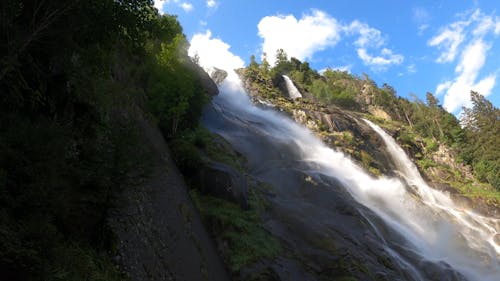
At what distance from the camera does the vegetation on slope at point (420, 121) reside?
61.8 m

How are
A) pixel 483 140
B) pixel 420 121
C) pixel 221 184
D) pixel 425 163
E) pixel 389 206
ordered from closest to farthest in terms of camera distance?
pixel 221 184 < pixel 389 206 < pixel 425 163 < pixel 483 140 < pixel 420 121

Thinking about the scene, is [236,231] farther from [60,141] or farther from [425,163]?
[425,163]

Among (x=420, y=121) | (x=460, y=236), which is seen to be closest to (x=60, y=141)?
(x=460, y=236)

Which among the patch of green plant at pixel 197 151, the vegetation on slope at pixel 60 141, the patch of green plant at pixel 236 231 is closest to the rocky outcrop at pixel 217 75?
the patch of green plant at pixel 197 151

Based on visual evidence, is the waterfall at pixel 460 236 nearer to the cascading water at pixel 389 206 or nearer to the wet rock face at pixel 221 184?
the cascading water at pixel 389 206

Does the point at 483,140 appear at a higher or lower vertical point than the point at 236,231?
higher

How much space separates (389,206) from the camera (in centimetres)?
3312

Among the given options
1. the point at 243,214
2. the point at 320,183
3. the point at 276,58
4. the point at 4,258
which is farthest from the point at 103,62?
the point at 276,58

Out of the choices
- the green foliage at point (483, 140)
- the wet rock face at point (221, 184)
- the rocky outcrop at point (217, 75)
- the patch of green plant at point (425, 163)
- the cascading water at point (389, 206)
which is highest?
the green foliage at point (483, 140)

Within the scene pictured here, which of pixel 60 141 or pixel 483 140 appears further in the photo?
pixel 483 140

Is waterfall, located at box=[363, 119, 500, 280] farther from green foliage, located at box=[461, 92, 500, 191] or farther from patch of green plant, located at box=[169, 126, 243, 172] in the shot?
green foliage, located at box=[461, 92, 500, 191]

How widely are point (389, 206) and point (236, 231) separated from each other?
2129 cm

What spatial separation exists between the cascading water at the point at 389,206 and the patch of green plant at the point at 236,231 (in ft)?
14.7

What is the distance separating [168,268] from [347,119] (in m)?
53.0
